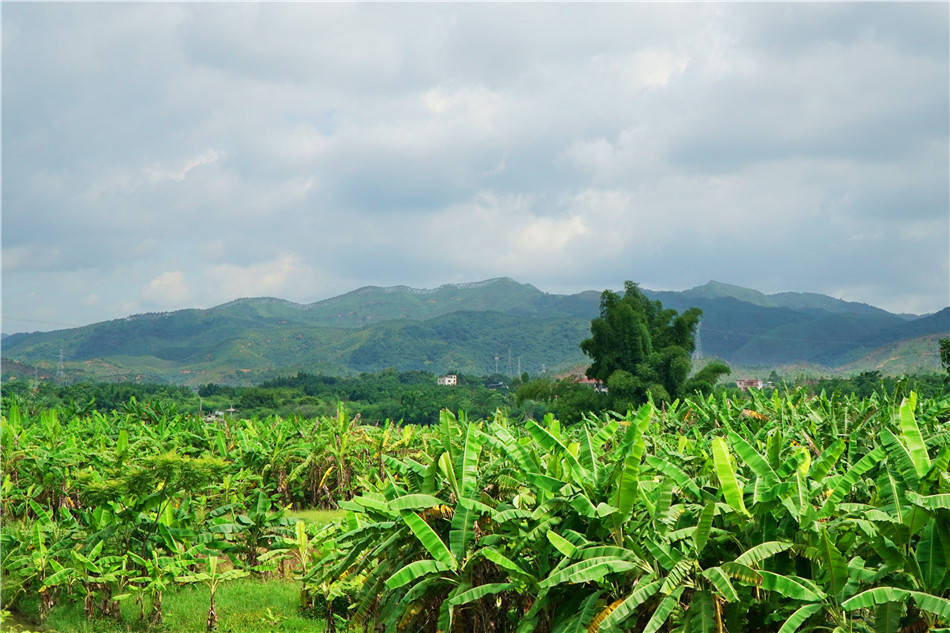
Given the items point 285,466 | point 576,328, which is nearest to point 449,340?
point 576,328

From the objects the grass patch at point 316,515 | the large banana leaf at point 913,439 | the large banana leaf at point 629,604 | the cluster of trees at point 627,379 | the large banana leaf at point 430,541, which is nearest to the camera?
the large banana leaf at point 629,604

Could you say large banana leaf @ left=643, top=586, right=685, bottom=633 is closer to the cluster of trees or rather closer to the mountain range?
the cluster of trees

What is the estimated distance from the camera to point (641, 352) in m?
23.9

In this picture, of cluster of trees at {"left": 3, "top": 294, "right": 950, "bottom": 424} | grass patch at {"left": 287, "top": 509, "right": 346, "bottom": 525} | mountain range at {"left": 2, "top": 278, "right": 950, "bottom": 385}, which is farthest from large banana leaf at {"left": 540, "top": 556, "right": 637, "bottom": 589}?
mountain range at {"left": 2, "top": 278, "right": 950, "bottom": 385}

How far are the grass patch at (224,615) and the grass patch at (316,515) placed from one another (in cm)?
301

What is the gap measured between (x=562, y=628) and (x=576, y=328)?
Answer: 416 ft

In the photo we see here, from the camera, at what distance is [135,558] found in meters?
5.61

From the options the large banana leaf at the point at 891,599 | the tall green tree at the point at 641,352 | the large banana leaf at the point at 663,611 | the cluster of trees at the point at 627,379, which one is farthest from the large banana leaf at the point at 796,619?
the tall green tree at the point at 641,352

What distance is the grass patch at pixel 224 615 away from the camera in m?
5.72

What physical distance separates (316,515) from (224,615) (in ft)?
14.0

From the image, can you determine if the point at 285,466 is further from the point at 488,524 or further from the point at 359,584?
the point at 488,524

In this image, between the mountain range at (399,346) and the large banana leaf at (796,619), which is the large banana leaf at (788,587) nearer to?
the large banana leaf at (796,619)

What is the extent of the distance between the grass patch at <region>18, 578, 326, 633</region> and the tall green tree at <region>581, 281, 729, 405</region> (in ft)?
49.6

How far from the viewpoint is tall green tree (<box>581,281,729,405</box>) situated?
22.9 m
